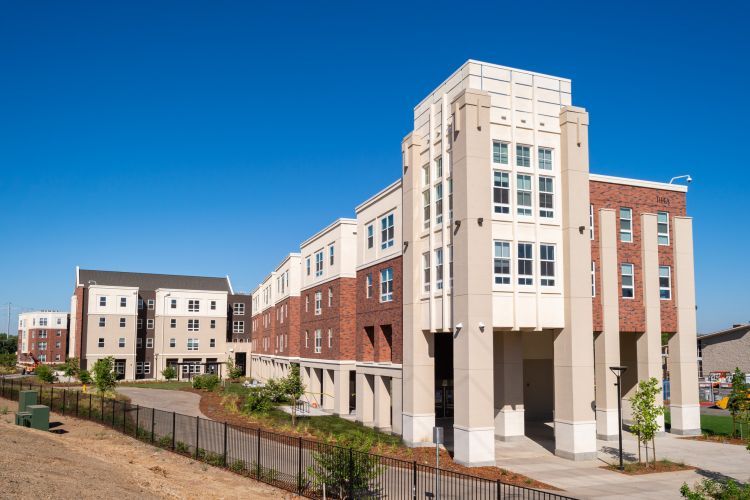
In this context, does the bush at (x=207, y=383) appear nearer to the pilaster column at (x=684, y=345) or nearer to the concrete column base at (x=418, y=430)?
the concrete column base at (x=418, y=430)

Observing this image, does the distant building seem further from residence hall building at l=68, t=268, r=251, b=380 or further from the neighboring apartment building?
the neighboring apartment building

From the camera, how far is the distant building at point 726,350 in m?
59.3

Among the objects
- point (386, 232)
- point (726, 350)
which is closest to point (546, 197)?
point (386, 232)

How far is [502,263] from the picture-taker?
25.8 m

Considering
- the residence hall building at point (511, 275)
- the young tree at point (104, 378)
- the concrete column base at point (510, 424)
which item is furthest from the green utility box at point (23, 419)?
the concrete column base at point (510, 424)

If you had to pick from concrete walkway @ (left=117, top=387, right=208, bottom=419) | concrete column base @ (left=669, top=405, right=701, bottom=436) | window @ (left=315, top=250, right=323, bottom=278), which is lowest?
concrete walkway @ (left=117, top=387, right=208, bottom=419)

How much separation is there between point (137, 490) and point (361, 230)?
22.3 m

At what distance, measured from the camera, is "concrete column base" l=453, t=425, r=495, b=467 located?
23734 mm

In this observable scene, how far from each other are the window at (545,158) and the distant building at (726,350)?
140 feet

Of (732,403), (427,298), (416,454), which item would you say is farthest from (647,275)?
(416,454)

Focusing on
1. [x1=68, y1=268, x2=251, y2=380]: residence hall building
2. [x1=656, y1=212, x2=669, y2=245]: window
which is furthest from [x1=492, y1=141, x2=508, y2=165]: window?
[x1=68, y1=268, x2=251, y2=380]: residence hall building

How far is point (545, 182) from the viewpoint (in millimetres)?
27094

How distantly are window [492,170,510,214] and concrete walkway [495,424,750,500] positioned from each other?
1000 centimetres

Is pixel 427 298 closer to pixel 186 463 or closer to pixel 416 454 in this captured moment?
pixel 416 454
